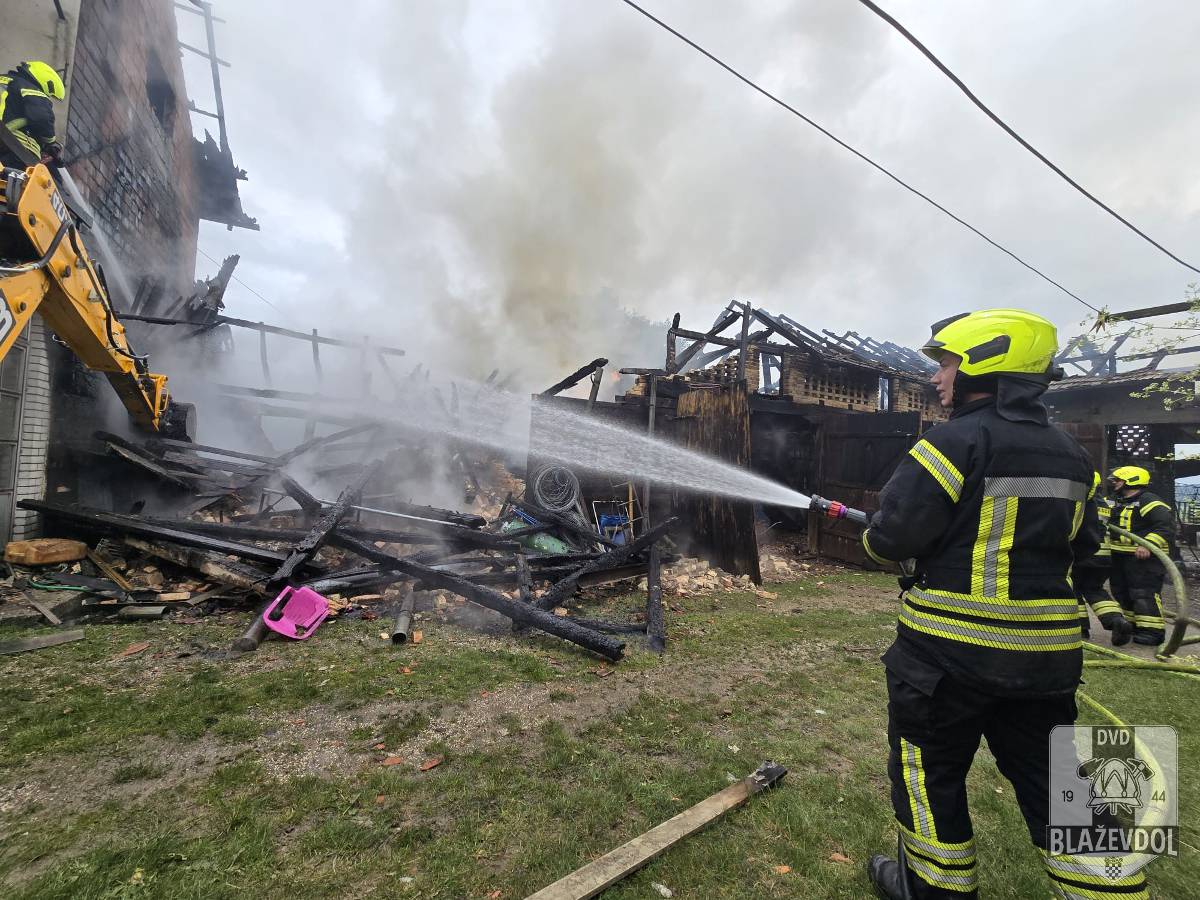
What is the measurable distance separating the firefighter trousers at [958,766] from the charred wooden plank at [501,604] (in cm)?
272

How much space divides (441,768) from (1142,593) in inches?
305

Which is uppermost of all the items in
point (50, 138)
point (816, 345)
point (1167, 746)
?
point (816, 345)

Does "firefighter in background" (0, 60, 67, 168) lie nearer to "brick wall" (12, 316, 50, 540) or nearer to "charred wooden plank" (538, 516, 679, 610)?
"brick wall" (12, 316, 50, 540)

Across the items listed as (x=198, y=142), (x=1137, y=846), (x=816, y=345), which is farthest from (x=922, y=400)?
(x=198, y=142)

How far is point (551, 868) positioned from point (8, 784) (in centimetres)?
275

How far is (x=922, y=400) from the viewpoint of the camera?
16531 millimetres

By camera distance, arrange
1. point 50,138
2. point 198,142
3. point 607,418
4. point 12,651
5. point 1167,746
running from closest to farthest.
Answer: point 1167,746, point 12,651, point 50,138, point 607,418, point 198,142

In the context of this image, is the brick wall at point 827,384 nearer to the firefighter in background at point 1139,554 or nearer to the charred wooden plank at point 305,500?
the firefighter in background at point 1139,554

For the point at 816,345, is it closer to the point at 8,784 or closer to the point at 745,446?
the point at 745,446

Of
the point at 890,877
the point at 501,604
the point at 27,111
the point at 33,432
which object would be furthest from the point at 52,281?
Answer: the point at 890,877

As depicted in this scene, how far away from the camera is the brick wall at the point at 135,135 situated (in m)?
6.64

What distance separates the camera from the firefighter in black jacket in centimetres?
168

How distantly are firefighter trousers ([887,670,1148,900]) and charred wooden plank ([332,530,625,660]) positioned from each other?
8.91ft

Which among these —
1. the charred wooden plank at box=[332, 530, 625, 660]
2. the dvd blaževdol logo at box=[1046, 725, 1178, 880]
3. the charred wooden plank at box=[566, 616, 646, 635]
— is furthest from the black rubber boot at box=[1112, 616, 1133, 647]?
the charred wooden plank at box=[332, 530, 625, 660]
